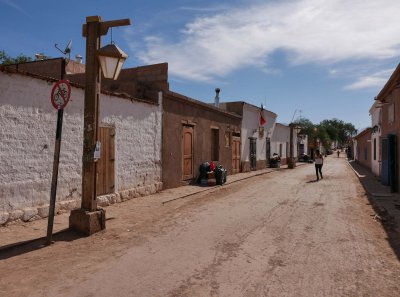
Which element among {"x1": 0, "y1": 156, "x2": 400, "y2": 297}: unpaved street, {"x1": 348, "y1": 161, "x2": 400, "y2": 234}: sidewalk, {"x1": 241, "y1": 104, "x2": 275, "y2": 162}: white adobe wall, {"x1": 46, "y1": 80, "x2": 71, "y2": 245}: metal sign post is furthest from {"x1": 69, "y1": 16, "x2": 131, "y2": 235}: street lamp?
{"x1": 241, "y1": 104, "x2": 275, "y2": 162}: white adobe wall

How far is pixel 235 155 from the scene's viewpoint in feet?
74.2

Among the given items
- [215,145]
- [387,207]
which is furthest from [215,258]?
[215,145]

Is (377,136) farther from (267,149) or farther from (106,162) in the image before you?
(106,162)

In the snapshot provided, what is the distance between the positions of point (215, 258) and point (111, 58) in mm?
3936

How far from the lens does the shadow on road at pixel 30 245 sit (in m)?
5.80

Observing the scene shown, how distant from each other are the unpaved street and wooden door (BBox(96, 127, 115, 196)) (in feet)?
3.93

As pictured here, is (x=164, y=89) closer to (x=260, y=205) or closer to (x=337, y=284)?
(x=260, y=205)

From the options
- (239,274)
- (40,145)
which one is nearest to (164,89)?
(40,145)

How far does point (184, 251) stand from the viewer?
19.4 feet

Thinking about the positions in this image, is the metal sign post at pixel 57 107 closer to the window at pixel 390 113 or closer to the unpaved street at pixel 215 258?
the unpaved street at pixel 215 258

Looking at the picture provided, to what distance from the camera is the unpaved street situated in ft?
14.4

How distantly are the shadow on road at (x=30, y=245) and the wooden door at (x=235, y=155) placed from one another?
15.8 metres

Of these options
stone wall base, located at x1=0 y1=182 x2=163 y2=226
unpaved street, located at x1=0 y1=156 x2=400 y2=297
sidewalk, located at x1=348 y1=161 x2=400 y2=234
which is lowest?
unpaved street, located at x1=0 y1=156 x2=400 y2=297

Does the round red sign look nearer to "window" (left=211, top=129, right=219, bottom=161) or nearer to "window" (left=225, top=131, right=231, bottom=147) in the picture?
"window" (left=211, top=129, right=219, bottom=161)
